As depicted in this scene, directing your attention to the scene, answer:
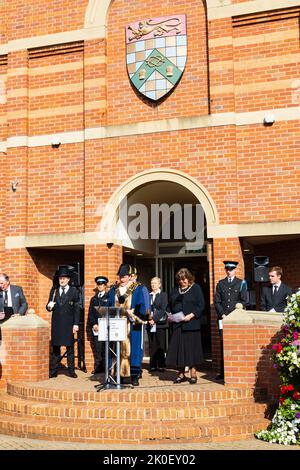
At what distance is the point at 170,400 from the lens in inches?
283

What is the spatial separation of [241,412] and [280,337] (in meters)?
1.16

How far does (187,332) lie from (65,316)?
91.0 inches

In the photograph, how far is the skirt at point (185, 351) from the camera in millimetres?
8031

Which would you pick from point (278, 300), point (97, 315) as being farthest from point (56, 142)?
point (278, 300)

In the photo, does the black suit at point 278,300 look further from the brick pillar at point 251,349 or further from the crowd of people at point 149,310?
the brick pillar at point 251,349

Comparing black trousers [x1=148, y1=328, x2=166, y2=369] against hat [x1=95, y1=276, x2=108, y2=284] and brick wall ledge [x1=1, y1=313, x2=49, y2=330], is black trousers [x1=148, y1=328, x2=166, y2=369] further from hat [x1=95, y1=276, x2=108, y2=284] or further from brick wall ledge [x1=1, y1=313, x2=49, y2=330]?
brick wall ledge [x1=1, y1=313, x2=49, y2=330]

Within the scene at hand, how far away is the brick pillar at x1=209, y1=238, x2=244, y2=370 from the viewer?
9.66m

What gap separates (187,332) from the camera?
814 cm

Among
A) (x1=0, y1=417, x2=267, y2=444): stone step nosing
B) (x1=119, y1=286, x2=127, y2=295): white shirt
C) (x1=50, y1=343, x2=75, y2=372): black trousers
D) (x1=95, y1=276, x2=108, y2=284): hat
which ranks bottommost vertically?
(x1=0, y1=417, x2=267, y2=444): stone step nosing

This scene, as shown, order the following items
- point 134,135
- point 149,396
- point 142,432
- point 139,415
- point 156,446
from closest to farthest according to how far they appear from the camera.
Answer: point 156,446 < point 142,432 < point 139,415 < point 149,396 < point 134,135

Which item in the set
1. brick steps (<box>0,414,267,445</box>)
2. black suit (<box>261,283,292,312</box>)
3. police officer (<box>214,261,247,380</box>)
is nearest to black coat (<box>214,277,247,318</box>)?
police officer (<box>214,261,247,380</box>)

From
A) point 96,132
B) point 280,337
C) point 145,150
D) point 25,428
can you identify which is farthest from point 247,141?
point 25,428

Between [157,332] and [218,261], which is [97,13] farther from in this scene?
[157,332]

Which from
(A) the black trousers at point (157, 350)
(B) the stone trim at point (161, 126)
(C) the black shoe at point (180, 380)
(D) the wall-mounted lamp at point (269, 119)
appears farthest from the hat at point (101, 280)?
(D) the wall-mounted lamp at point (269, 119)
